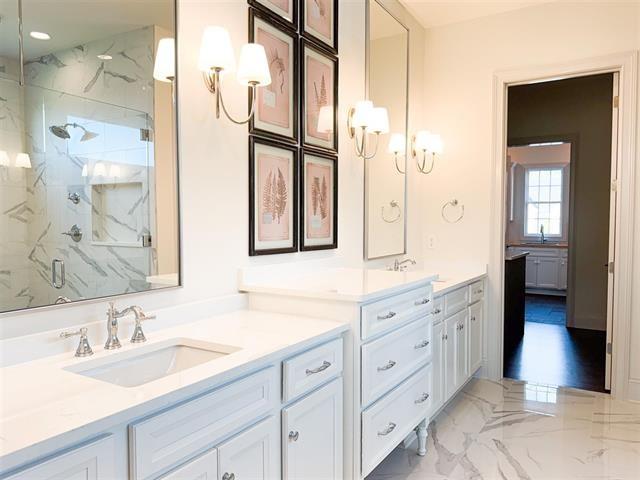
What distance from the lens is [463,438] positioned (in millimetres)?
2666

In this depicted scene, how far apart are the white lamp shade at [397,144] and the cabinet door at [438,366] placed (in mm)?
1272

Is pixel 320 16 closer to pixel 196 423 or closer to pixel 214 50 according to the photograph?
pixel 214 50

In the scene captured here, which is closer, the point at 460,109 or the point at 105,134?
the point at 105,134

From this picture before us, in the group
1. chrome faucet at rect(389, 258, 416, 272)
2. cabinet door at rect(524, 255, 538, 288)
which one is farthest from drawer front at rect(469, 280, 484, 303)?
cabinet door at rect(524, 255, 538, 288)

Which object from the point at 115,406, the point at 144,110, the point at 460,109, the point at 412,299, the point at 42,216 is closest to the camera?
the point at 115,406

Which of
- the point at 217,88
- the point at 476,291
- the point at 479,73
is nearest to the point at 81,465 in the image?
the point at 217,88

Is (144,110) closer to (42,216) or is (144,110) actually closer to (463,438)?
(42,216)

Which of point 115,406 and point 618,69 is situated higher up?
point 618,69

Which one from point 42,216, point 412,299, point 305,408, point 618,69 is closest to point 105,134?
point 42,216

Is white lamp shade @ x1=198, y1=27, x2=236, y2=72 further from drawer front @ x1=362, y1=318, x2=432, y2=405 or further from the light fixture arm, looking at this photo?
drawer front @ x1=362, y1=318, x2=432, y2=405

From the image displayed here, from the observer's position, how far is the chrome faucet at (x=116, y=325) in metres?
1.47

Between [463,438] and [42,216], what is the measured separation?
2413 mm

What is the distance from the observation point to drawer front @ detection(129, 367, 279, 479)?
1048 millimetres

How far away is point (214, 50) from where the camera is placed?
173cm
